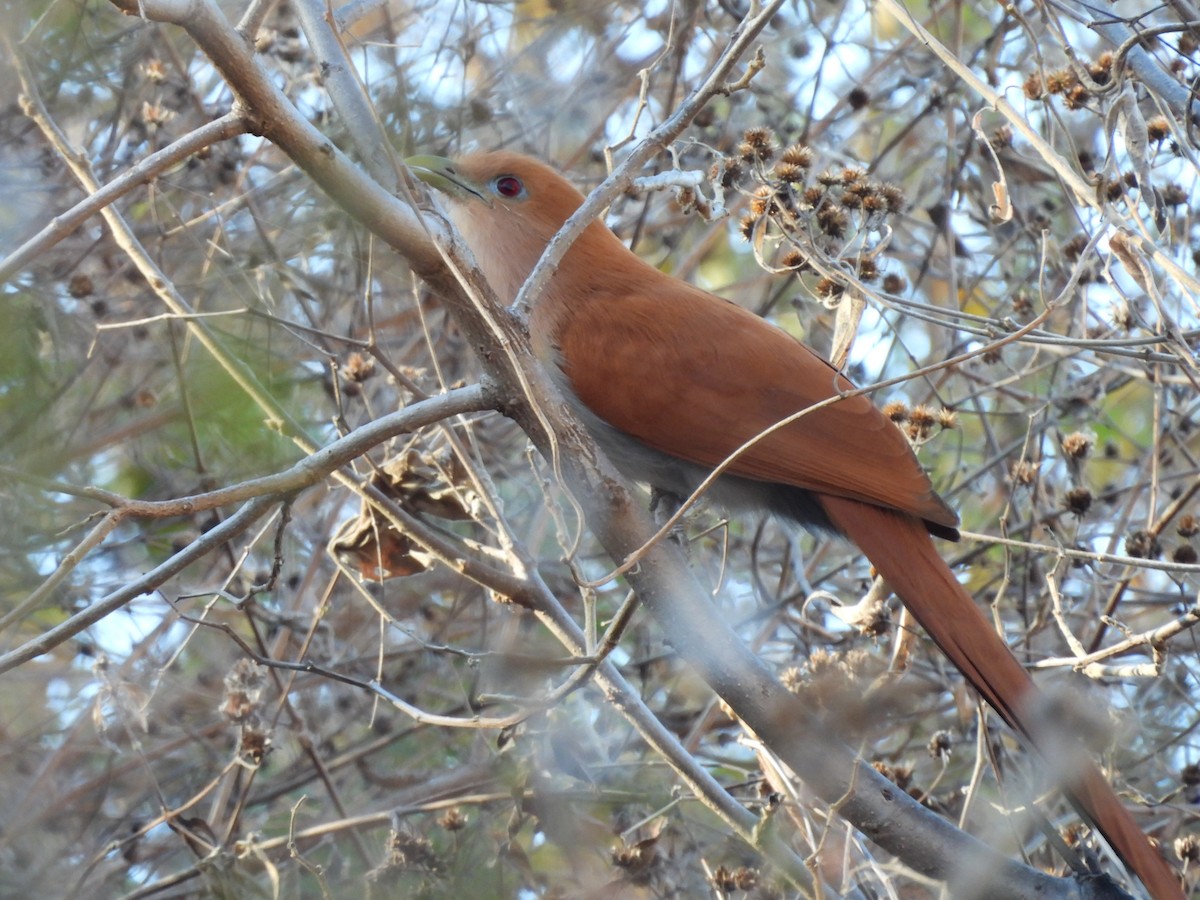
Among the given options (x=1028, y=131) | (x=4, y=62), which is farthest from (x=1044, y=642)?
(x=4, y=62)

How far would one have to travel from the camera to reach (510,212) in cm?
433

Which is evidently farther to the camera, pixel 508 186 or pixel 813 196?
pixel 508 186

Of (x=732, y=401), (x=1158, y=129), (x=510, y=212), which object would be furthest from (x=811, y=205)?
(x=510, y=212)

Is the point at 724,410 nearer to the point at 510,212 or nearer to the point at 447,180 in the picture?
the point at 510,212

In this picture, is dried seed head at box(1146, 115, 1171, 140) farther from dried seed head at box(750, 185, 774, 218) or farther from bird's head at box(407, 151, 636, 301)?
bird's head at box(407, 151, 636, 301)

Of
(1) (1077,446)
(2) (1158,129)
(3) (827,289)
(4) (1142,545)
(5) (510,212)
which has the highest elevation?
(5) (510,212)

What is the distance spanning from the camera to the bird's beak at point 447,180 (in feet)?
13.7

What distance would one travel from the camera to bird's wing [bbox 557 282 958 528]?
3709 millimetres

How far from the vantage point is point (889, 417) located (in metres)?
3.92

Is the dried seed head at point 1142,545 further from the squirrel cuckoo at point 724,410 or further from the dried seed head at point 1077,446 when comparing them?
the squirrel cuckoo at point 724,410

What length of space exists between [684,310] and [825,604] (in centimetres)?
123

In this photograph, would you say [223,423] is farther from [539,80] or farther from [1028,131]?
[539,80]

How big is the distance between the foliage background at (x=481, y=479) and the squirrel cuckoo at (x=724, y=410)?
201mm

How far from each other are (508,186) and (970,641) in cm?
220
